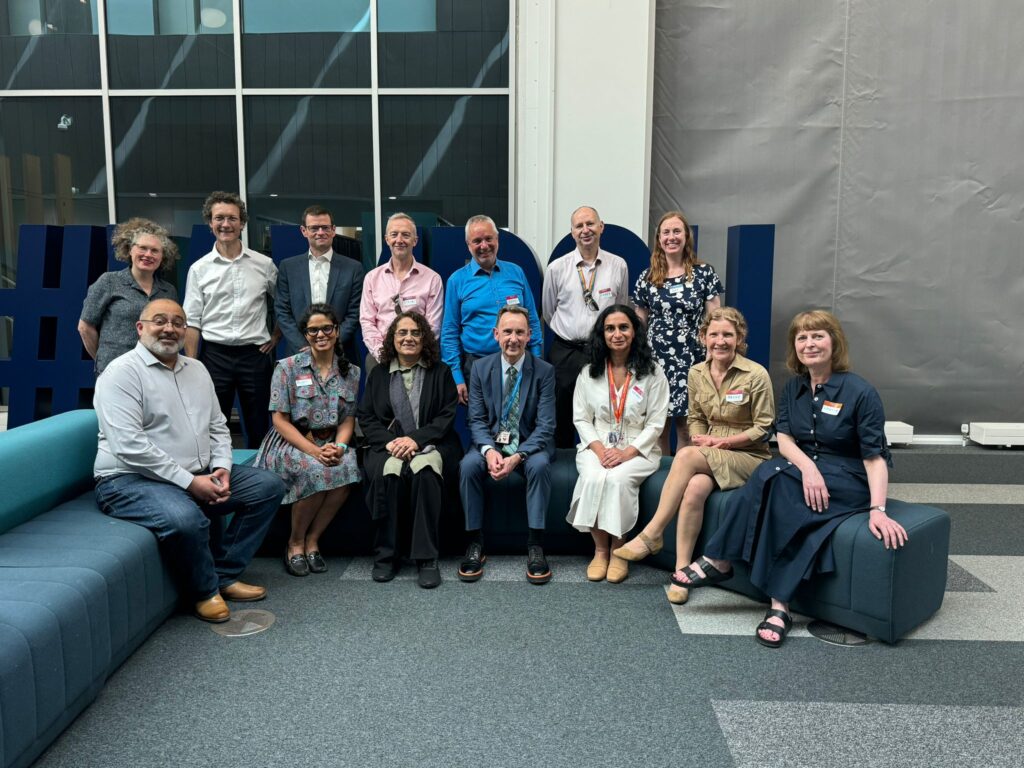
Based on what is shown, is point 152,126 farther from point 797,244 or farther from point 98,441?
point 797,244

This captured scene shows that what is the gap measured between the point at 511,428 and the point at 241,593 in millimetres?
1442

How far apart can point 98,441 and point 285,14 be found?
13.3 ft

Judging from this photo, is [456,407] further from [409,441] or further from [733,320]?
[733,320]

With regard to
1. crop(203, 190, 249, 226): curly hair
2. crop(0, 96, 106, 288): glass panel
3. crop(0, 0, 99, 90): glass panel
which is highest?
crop(0, 0, 99, 90): glass panel

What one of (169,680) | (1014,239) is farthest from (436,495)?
(1014,239)

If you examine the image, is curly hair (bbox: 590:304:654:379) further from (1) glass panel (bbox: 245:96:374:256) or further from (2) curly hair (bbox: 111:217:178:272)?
(1) glass panel (bbox: 245:96:374:256)

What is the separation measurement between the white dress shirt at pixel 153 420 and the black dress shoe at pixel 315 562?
64 centimetres

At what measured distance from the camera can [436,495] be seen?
12.1 feet

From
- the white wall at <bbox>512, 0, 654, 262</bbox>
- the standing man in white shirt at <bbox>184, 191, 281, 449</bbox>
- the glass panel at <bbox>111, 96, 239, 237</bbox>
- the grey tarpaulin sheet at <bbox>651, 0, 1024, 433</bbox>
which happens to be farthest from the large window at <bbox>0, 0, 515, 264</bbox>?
the standing man in white shirt at <bbox>184, 191, 281, 449</bbox>

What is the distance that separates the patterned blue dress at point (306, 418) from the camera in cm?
375

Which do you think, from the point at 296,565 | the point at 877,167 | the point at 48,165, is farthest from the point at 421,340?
the point at 48,165

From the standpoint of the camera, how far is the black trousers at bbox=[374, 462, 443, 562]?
3.65 metres

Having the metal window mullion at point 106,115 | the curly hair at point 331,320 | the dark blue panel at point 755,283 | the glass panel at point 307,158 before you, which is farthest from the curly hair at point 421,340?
the metal window mullion at point 106,115

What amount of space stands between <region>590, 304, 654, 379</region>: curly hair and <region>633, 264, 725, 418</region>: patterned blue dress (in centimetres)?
38
